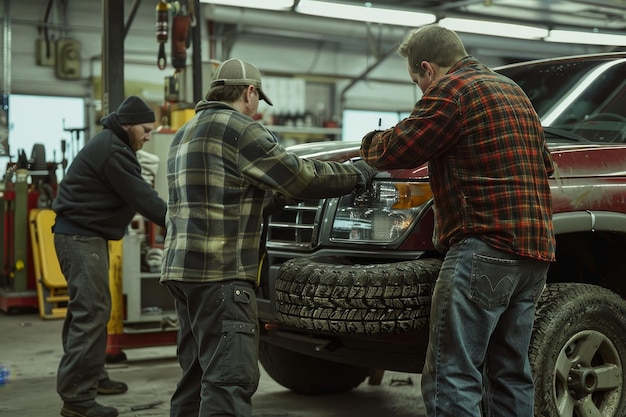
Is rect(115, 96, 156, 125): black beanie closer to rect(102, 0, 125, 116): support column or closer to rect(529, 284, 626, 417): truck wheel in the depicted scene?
rect(102, 0, 125, 116): support column

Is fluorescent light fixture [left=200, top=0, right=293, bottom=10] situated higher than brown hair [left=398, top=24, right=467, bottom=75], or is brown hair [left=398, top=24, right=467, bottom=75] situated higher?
fluorescent light fixture [left=200, top=0, right=293, bottom=10]

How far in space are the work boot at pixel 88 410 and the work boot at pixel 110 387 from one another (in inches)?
22.6

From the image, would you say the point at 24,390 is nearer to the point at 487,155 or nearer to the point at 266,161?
the point at 266,161

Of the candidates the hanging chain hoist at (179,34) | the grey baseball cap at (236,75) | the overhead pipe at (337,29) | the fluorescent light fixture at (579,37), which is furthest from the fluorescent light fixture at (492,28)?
the grey baseball cap at (236,75)

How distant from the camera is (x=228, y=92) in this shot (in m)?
3.12

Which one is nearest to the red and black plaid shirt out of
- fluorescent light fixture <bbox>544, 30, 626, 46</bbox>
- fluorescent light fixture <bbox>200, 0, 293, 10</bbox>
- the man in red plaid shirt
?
the man in red plaid shirt

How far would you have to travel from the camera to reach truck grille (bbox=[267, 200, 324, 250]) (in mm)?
3537

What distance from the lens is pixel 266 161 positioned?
2953 mm

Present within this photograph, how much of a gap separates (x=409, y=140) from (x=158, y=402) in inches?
103

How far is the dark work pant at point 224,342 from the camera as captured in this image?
2928 millimetres

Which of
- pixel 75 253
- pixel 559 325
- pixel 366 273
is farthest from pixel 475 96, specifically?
pixel 75 253

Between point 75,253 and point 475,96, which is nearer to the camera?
point 475,96

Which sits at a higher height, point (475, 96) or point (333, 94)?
point (333, 94)

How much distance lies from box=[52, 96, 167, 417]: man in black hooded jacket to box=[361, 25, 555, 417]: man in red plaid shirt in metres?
1.85
